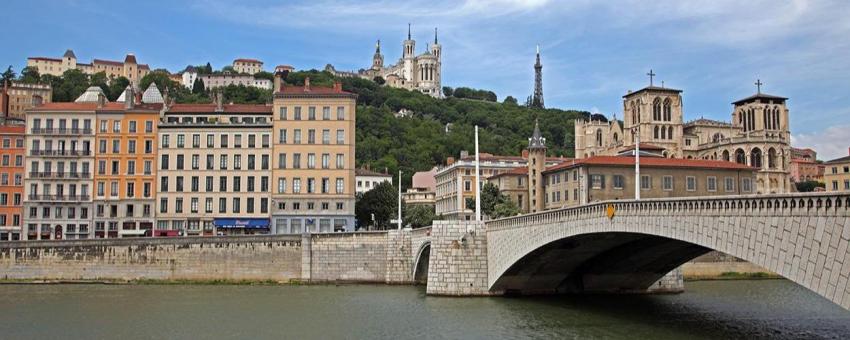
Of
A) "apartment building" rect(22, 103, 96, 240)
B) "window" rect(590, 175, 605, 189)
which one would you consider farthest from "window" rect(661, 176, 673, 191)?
"apartment building" rect(22, 103, 96, 240)

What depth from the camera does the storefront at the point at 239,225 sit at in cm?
7438

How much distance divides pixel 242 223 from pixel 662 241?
4446cm

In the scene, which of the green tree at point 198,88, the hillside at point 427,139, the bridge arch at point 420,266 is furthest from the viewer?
the green tree at point 198,88

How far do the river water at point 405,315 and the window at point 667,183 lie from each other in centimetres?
1928

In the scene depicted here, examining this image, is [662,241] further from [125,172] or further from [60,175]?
[60,175]

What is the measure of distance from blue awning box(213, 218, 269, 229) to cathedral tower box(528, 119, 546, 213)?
96.3 ft

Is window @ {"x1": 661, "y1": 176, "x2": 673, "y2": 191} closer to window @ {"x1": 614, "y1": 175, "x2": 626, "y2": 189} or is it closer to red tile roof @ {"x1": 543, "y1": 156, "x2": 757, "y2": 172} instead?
red tile roof @ {"x1": 543, "y1": 156, "x2": 757, "y2": 172}

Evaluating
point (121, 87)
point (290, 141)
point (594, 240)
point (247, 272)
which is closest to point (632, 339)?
point (594, 240)

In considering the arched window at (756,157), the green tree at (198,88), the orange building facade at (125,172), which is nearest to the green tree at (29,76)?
the green tree at (198,88)

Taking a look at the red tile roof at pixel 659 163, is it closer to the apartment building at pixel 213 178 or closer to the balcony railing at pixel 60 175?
the apartment building at pixel 213 178

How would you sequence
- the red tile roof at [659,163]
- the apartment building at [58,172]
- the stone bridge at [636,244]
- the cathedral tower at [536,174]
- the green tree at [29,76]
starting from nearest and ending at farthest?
the stone bridge at [636,244] → the red tile roof at [659,163] → the apartment building at [58,172] → the cathedral tower at [536,174] → the green tree at [29,76]

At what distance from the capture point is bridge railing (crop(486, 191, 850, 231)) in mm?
21859

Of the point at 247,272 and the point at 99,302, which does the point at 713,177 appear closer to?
the point at 247,272

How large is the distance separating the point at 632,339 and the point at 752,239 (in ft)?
33.0
